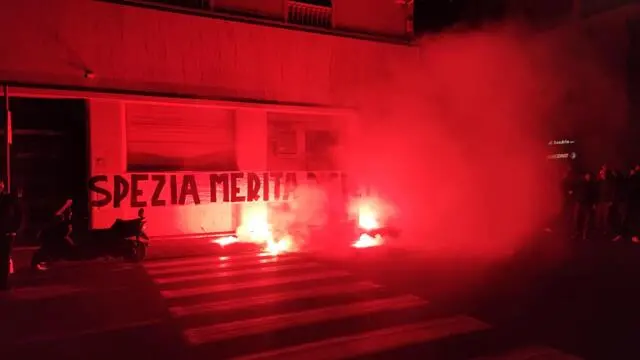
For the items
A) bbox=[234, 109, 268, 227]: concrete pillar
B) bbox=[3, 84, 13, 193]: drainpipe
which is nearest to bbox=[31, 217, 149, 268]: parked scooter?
bbox=[3, 84, 13, 193]: drainpipe

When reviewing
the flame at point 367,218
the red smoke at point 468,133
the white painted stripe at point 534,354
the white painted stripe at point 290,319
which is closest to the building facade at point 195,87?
the red smoke at point 468,133

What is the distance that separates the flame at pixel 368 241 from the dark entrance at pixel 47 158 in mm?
5703

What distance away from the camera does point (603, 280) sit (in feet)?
23.8

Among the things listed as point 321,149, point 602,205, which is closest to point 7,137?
point 321,149

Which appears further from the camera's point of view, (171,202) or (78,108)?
(171,202)

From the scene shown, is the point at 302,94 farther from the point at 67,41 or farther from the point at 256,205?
the point at 67,41

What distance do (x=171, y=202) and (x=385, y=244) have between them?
485cm

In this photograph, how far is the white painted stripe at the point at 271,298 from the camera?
5996 mm

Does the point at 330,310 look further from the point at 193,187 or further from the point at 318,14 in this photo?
the point at 318,14

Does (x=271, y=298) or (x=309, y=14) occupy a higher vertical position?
(x=309, y=14)

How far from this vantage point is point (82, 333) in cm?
521

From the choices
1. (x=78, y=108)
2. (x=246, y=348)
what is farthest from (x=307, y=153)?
(x=246, y=348)

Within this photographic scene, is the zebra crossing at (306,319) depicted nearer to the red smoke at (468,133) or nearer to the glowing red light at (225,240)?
the glowing red light at (225,240)

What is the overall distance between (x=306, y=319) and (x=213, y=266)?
12.6 feet
